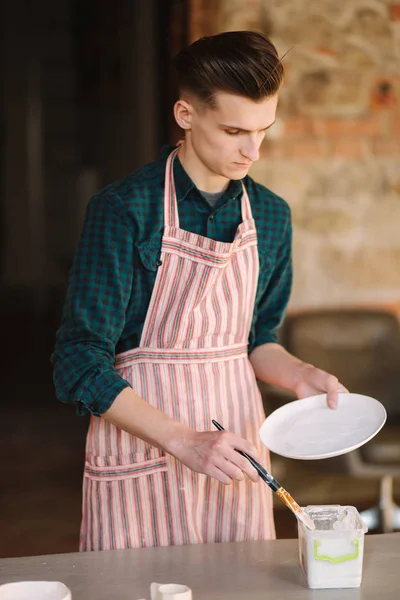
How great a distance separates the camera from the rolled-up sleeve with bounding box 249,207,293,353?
2.02 m

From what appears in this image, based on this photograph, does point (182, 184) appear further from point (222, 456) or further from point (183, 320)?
point (222, 456)

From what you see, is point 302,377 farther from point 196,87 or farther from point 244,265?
point 196,87

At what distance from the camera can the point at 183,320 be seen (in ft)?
6.01

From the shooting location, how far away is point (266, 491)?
1953 millimetres

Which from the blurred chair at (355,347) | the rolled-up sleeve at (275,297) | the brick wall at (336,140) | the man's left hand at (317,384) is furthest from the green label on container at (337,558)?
the brick wall at (336,140)

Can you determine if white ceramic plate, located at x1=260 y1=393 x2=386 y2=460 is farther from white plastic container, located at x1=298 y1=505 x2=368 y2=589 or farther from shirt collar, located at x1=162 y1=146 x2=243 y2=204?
Result: shirt collar, located at x1=162 y1=146 x2=243 y2=204

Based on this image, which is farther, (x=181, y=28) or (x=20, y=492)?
(x=20, y=492)

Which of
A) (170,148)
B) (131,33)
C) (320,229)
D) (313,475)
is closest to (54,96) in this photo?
(131,33)

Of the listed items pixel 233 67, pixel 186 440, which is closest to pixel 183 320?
pixel 186 440

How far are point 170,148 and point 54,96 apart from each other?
475cm

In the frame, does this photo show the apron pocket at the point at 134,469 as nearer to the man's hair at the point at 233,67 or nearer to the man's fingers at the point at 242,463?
the man's fingers at the point at 242,463

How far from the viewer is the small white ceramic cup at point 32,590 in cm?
133

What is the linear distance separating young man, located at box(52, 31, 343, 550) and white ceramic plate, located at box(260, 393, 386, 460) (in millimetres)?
38

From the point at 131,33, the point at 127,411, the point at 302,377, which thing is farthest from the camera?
the point at 131,33
